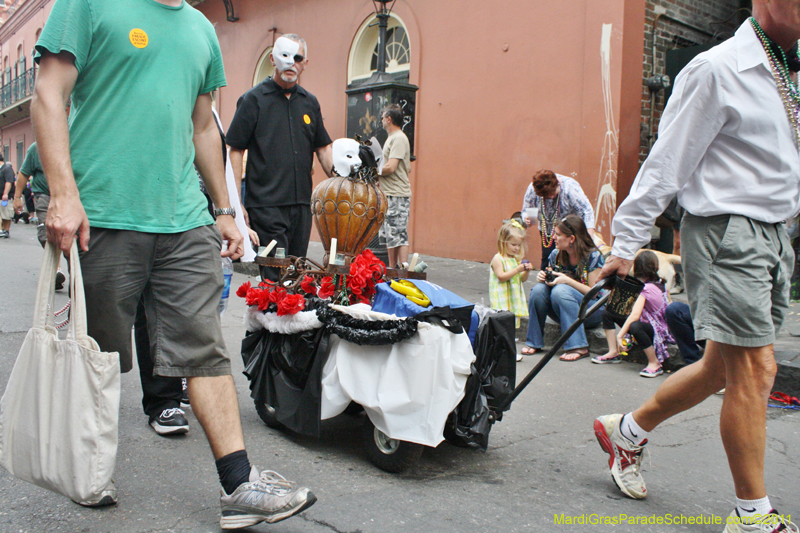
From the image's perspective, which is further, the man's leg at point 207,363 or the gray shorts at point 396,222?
the gray shorts at point 396,222

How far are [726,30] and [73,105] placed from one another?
932cm

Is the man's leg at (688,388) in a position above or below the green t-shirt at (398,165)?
below

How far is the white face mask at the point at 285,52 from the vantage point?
4070 mm

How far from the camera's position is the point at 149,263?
236cm

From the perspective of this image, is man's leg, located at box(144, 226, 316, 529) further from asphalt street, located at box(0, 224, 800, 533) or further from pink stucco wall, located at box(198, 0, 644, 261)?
pink stucco wall, located at box(198, 0, 644, 261)

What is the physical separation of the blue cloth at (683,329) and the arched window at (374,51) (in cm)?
719

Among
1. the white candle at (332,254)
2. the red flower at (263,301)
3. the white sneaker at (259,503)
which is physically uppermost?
the white candle at (332,254)

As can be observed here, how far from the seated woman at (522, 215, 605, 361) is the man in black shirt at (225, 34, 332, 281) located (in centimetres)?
215

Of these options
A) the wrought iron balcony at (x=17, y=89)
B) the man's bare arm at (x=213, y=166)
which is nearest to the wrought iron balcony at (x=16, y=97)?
the wrought iron balcony at (x=17, y=89)

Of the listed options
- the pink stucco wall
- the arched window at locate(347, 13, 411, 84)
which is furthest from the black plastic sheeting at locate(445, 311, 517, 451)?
the arched window at locate(347, 13, 411, 84)

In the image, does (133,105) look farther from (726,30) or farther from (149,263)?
(726,30)

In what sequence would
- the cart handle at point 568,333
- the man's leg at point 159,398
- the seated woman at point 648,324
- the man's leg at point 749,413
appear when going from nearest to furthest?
1. the man's leg at point 749,413
2. the cart handle at point 568,333
3. the man's leg at point 159,398
4. the seated woman at point 648,324

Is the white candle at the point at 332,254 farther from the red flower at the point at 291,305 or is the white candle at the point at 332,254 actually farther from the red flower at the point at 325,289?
the red flower at the point at 291,305

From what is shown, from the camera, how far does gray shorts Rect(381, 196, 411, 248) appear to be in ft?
24.3
